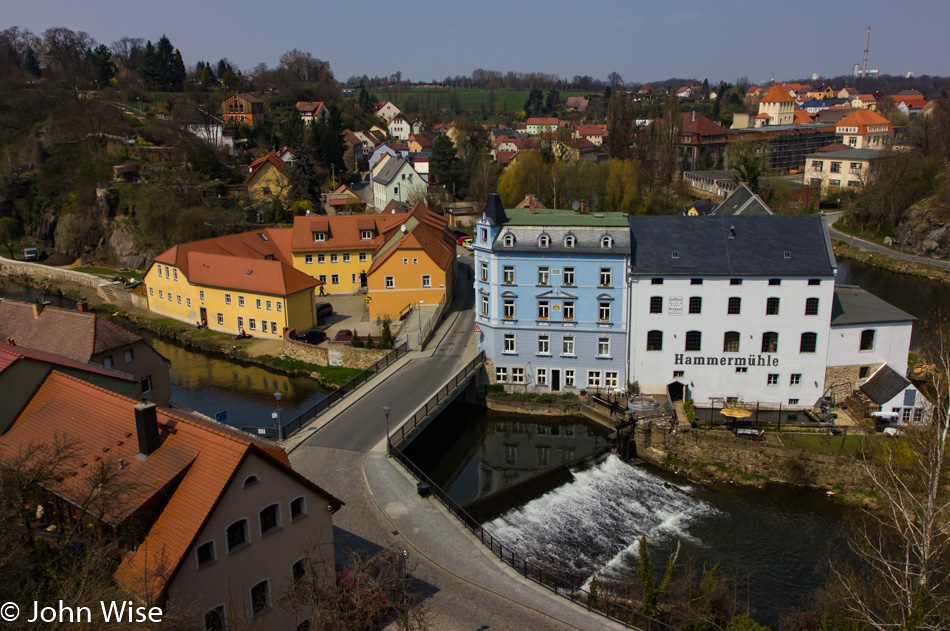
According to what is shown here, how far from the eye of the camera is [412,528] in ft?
71.0

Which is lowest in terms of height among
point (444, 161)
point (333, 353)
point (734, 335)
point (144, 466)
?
point (333, 353)

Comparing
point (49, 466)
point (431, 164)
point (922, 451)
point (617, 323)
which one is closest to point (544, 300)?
point (617, 323)

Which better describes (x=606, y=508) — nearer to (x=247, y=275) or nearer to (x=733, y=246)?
(x=733, y=246)

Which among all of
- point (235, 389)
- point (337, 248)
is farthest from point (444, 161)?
point (235, 389)

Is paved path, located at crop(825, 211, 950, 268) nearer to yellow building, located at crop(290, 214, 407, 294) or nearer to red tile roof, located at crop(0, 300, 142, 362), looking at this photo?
yellow building, located at crop(290, 214, 407, 294)

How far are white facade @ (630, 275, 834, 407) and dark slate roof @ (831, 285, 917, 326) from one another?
120cm

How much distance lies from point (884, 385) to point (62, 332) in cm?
3361

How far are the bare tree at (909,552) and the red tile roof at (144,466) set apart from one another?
41.0 feet

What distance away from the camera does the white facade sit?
106 ft

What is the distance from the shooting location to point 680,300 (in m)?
33.0

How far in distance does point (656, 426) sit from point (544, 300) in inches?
312

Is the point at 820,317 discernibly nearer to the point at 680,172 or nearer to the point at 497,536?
the point at 497,536

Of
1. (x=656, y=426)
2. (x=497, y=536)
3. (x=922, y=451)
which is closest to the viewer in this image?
(x=922, y=451)

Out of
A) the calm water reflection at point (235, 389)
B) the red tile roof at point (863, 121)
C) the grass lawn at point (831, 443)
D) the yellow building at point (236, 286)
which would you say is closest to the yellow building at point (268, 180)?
the yellow building at point (236, 286)
